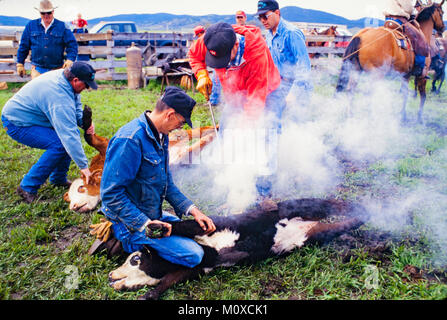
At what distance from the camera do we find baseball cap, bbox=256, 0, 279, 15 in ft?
11.6

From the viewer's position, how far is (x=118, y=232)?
92.5 inches

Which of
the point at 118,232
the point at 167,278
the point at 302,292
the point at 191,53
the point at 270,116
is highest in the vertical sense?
the point at 191,53

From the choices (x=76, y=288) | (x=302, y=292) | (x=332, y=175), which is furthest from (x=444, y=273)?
(x=76, y=288)

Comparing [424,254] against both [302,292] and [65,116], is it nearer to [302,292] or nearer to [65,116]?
[302,292]

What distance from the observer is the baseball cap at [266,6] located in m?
3.54

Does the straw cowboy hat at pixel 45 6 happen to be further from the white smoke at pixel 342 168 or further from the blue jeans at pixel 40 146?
the white smoke at pixel 342 168

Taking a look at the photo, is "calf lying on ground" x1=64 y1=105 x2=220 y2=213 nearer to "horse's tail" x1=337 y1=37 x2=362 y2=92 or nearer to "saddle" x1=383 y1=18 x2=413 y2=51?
"horse's tail" x1=337 y1=37 x2=362 y2=92

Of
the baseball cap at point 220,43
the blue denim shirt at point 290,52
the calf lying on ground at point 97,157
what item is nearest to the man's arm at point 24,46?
the calf lying on ground at point 97,157

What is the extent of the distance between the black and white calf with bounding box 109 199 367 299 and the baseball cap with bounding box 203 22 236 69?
143 centimetres

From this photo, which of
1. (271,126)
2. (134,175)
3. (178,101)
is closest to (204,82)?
(271,126)

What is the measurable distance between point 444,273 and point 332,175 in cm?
188

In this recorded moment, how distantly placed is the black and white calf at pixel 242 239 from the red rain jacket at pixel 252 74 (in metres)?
1.11

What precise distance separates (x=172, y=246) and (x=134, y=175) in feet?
2.00

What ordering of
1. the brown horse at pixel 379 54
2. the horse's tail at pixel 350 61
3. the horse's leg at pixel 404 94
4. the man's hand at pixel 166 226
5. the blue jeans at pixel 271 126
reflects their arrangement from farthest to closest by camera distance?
1. the horse's leg at pixel 404 94
2. the horse's tail at pixel 350 61
3. the brown horse at pixel 379 54
4. the blue jeans at pixel 271 126
5. the man's hand at pixel 166 226
